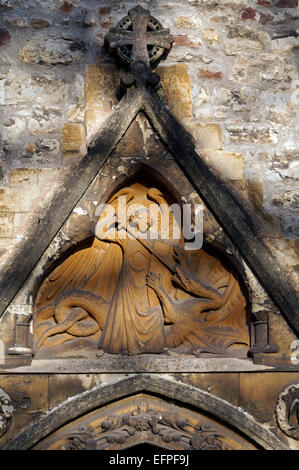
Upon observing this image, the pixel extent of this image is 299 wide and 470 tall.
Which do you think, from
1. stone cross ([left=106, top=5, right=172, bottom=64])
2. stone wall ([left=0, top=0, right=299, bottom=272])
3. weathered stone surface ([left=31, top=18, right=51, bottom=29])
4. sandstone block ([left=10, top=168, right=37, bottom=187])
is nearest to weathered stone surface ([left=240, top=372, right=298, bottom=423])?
stone wall ([left=0, top=0, right=299, bottom=272])

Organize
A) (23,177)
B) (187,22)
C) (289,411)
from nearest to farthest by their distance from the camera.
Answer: (289,411), (23,177), (187,22)

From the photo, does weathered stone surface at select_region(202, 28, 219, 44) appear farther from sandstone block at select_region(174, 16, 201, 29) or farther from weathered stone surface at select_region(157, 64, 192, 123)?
weathered stone surface at select_region(157, 64, 192, 123)

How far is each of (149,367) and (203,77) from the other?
1.78m

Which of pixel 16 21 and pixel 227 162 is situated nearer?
pixel 227 162

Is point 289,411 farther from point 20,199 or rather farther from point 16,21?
point 16,21

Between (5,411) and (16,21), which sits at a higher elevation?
(16,21)

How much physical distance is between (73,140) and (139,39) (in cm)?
73

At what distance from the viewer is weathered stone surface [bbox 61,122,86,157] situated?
530 cm

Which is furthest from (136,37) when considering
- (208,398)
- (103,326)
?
(208,398)

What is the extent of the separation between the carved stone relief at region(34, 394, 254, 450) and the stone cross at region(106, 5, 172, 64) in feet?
6.65

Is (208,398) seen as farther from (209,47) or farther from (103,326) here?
(209,47)

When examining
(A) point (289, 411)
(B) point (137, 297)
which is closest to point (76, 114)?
(B) point (137, 297)

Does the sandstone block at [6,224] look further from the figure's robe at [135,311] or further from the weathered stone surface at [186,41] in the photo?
the weathered stone surface at [186,41]

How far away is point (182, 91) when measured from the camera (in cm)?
546
